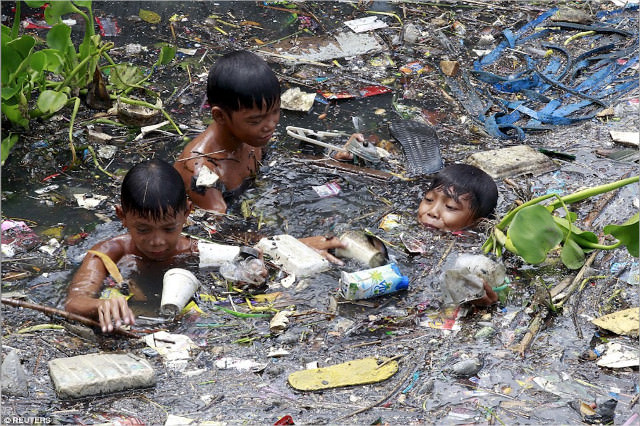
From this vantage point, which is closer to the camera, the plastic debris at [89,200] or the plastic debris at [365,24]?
the plastic debris at [89,200]

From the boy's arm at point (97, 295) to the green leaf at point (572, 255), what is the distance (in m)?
2.16

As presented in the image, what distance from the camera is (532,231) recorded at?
3818mm

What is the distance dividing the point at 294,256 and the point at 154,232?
2.45ft

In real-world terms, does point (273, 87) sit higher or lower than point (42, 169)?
higher

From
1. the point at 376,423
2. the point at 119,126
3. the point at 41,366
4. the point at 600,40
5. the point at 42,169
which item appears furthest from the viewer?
the point at 600,40

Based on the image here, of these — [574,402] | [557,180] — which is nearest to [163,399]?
[574,402]

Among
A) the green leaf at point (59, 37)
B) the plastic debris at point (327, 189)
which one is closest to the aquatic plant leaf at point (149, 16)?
the green leaf at point (59, 37)

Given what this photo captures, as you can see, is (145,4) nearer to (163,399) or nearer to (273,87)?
(273,87)

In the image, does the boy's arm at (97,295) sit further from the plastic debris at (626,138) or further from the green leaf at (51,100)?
the plastic debris at (626,138)

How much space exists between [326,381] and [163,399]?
68cm

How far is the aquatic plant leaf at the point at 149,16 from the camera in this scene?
6914 millimetres

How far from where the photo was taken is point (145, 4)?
7121 millimetres

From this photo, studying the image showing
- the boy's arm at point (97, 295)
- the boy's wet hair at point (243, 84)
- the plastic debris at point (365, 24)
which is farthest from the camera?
the plastic debris at point (365, 24)

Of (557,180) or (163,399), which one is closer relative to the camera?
(163,399)
